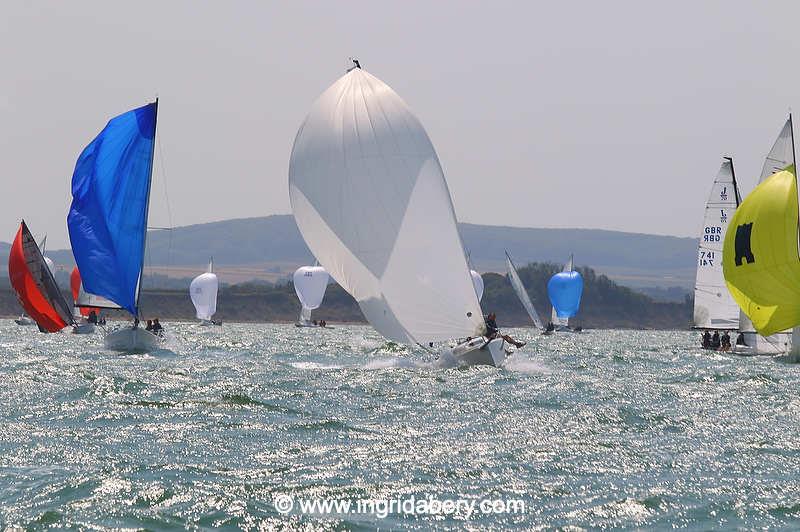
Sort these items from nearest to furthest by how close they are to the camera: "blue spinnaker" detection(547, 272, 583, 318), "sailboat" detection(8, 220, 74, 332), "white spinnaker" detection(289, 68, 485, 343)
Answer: "white spinnaker" detection(289, 68, 485, 343)
"sailboat" detection(8, 220, 74, 332)
"blue spinnaker" detection(547, 272, 583, 318)

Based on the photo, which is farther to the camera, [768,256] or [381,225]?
[768,256]

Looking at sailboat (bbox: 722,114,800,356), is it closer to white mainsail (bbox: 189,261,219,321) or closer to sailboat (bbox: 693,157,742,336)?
sailboat (bbox: 693,157,742,336)

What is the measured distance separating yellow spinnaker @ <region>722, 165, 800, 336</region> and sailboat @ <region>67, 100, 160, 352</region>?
683 inches

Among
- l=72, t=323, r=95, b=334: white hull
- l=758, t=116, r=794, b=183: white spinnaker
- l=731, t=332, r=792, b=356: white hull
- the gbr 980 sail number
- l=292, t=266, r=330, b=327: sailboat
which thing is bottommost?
l=72, t=323, r=95, b=334: white hull

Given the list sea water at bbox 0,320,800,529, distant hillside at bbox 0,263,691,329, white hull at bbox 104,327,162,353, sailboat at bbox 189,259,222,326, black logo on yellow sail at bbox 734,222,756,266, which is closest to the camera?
sea water at bbox 0,320,800,529

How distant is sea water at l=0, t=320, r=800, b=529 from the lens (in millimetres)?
10711

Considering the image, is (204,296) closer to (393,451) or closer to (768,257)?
(768,257)

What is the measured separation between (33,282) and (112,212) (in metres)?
11.9

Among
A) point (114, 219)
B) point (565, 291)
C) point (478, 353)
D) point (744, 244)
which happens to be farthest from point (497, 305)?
point (478, 353)

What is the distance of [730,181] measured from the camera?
44531 mm

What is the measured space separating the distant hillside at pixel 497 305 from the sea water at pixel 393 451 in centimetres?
10446

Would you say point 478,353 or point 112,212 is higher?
point 112,212

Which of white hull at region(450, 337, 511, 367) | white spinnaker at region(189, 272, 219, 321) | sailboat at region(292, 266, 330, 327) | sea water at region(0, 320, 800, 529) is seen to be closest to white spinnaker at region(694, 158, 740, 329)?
white hull at region(450, 337, 511, 367)

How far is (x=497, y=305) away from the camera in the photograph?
142250mm
